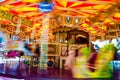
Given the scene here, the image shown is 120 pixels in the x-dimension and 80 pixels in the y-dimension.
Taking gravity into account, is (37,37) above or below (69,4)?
below

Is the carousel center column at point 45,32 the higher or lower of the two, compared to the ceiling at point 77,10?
lower

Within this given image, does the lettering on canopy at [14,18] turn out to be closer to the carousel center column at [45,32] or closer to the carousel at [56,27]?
the carousel at [56,27]

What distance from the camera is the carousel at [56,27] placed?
294 inches

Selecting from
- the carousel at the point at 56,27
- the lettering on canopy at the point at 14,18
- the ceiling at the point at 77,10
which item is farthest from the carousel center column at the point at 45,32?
the lettering on canopy at the point at 14,18

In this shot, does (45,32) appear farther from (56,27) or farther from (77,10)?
(56,27)

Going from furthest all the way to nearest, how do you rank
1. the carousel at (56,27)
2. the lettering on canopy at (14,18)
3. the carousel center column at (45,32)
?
the lettering on canopy at (14,18)
the carousel at (56,27)
the carousel center column at (45,32)

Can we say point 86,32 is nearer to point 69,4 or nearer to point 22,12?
point 22,12

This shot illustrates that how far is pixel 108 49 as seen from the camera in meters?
3.37

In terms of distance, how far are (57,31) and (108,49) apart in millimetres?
8333

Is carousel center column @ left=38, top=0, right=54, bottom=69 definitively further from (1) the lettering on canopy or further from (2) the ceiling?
(1) the lettering on canopy

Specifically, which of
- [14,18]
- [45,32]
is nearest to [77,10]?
[14,18]

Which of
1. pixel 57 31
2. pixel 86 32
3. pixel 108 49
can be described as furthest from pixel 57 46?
pixel 108 49

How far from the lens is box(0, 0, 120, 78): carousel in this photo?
747cm

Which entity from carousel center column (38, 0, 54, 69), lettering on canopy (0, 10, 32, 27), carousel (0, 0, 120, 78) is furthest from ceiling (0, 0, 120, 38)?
carousel center column (38, 0, 54, 69)
